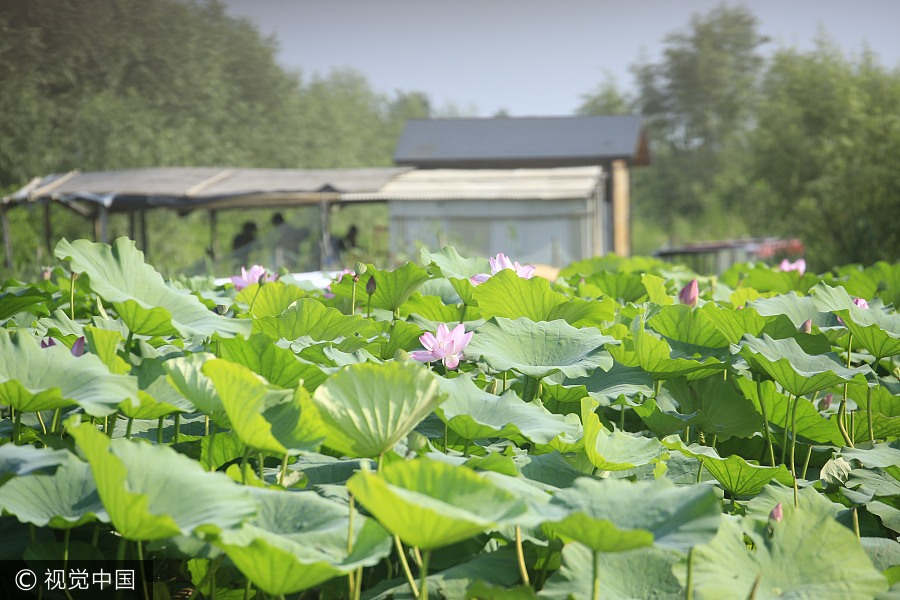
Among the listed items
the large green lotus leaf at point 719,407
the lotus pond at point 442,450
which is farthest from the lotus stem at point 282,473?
the large green lotus leaf at point 719,407

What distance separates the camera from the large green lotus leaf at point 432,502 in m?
0.78

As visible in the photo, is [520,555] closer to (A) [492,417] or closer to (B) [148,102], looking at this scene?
(A) [492,417]

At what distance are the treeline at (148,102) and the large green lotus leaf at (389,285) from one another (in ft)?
35.8

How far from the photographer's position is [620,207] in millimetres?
23375

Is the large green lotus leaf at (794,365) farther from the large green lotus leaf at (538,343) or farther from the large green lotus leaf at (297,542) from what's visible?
the large green lotus leaf at (297,542)

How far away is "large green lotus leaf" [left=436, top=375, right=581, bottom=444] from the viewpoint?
1.14 meters

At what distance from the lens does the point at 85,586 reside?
1021 millimetres

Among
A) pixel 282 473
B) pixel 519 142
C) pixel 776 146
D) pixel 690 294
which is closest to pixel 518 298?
pixel 690 294

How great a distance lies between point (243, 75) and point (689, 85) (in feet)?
98.2

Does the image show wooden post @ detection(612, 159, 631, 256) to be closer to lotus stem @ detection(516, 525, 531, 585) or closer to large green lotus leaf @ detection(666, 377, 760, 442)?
large green lotus leaf @ detection(666, 377, 760, 442)

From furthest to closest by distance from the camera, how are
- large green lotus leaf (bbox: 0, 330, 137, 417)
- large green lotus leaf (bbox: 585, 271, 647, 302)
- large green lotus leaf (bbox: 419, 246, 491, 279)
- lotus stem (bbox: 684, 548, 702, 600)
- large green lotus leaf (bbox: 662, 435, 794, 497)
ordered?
large green lotus leaf (bbox: 585, 271, 647, 302) < large green lotus leaf (bbox: 419, 246, 491, 279) < large green lotus leaf (bbox: 662, 435, 794, 497) < large green lotus leaf (bbox: 0, 330, 137, 417) < lotus stem (bbox: 684, 548, 702, 600)

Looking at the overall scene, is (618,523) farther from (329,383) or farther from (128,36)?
(128,36)

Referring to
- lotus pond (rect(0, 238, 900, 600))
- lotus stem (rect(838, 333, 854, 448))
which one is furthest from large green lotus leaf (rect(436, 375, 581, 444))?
lotus stem (rect(838, 333, 854, 448))

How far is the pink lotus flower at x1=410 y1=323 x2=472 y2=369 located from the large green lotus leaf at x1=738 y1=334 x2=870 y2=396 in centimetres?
45
